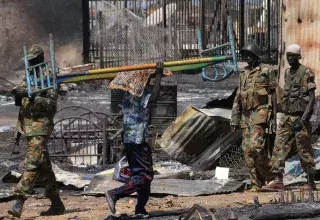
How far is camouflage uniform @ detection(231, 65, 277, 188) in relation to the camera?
31.7 ft

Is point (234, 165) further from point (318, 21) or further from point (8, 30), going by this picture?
point (8, 30)

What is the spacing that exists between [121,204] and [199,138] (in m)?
2.59

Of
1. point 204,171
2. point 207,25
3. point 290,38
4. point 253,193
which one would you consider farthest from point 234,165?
point 207,25

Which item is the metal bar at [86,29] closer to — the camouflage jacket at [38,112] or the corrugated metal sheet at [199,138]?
the corrugated metal sheet at [199,138]

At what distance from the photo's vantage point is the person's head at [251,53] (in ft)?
31.5

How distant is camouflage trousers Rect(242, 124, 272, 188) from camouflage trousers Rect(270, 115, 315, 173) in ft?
0.39

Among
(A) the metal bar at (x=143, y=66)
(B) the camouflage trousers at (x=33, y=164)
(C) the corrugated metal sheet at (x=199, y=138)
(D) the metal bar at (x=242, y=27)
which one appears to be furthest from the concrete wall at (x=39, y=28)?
(A) the metal bar at (x=143, y=66)

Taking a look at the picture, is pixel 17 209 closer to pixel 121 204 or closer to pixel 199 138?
pixel 121 204

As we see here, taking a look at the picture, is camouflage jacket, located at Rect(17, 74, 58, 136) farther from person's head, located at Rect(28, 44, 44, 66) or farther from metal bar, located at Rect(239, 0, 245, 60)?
metal bar, located at Rect(239, 0, 245, 60)

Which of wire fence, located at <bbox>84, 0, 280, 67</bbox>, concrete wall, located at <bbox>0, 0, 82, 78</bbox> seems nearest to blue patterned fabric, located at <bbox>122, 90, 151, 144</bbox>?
concrete wall, located at <bbox>0, 0, 82, 78</bbox>

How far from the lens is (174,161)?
463 inches

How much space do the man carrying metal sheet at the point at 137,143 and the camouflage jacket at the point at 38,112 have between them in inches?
36.5

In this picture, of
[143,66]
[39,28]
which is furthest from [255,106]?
[39,28]

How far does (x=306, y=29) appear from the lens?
13547 mm
